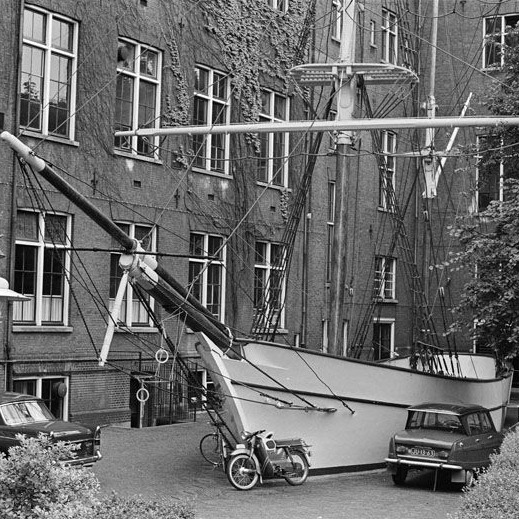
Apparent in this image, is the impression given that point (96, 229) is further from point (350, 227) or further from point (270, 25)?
point (350, 227)

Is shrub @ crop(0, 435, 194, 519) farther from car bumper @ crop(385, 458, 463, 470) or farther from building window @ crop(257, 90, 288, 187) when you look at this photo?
building window @ crop(257, 90, 288, 187)

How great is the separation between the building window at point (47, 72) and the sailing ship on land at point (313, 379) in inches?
128

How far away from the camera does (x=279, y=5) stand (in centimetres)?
3203

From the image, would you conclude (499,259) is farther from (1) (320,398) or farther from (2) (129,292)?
(2) (129,292)

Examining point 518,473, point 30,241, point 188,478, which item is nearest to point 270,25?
point 30,241

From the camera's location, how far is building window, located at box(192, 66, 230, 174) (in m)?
28.2

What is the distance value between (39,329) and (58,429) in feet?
23.0

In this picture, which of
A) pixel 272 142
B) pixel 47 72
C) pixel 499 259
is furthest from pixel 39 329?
pixel 272 142

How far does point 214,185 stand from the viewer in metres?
28.8

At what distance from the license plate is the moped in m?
1.71

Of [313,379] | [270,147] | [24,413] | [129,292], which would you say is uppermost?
[270,147]

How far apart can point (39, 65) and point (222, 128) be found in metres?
4.47

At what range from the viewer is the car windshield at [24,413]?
1591cm

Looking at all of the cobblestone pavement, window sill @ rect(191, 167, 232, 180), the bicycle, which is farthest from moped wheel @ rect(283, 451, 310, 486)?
window sill @ rect(191, 167, 232, 180)
